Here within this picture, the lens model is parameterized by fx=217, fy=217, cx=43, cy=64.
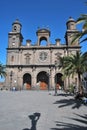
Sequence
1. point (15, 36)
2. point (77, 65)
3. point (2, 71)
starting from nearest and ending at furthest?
point (77, 65) < point (2, 71) < point (15, 36)

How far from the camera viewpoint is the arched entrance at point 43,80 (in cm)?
5747

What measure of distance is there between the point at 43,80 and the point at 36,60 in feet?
18.6

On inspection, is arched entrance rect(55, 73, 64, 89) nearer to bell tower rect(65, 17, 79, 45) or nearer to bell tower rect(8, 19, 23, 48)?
bell tower rect(65, 17, 79, 45)

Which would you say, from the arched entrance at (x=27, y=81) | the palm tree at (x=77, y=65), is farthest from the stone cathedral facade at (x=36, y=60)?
the palm tree at (x=77, y=65)

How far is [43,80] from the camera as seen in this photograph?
58.2 metres

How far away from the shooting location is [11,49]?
5781 cm

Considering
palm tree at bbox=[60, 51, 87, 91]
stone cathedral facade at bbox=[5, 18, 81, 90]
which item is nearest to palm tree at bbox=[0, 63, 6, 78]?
stone cathedral facade at bbox=[5, 18, 81, 90]

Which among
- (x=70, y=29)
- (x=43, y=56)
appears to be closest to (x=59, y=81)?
(x=43, y=56)

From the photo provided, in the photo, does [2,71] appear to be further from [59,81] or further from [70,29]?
[70,29]

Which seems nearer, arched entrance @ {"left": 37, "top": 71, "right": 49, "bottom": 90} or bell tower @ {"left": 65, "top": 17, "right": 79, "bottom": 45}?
arched entrance @ {"left": 37, "top": 71, "right": 49, "bottom": 90}

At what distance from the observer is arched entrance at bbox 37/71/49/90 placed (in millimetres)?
57469

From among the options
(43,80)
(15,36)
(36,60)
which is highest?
(15,36)

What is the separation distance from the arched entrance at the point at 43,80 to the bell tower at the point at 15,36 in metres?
10.0

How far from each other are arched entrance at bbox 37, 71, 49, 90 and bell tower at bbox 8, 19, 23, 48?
32.9 ft
